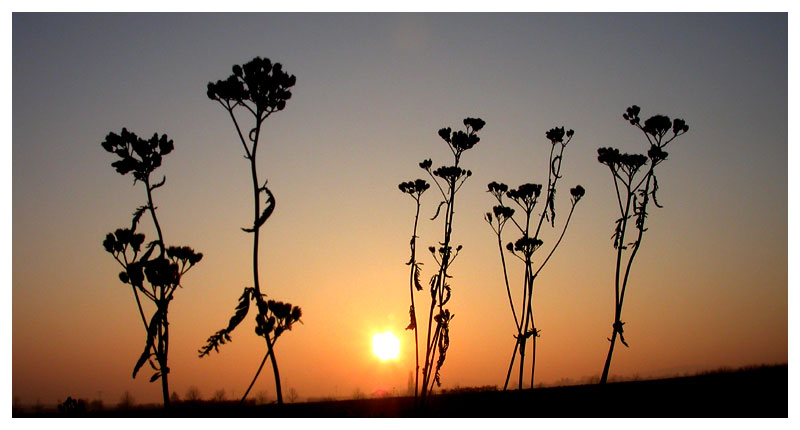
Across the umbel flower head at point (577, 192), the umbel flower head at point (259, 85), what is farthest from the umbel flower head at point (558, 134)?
the umbel flower head at point (259, 85)

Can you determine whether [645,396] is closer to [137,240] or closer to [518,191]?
[518,191]

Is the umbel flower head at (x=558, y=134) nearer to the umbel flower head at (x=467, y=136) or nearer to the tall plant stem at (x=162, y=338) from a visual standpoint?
the umbel flower head at (x=467, y=136)

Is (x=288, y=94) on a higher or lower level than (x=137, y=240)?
higher

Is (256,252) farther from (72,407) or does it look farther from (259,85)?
(72,407)

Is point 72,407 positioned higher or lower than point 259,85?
lower

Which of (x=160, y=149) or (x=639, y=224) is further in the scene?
(x=639, y=224)

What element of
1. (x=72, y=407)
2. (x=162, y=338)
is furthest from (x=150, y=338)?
(x=72, y=407)

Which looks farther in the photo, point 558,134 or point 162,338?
point 558,134

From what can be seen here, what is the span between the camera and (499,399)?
14688mm

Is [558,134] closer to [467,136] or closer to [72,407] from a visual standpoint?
[467,136]

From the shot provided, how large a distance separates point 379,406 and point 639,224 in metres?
6.61

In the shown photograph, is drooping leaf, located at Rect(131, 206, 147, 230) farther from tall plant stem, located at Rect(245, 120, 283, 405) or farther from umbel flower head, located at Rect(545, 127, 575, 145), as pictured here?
umbel flower head, located at Rect(545, 127, 575, 145)

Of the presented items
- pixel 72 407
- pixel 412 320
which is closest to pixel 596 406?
pixel 412 320
